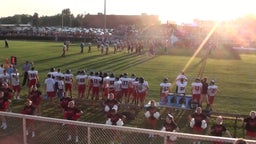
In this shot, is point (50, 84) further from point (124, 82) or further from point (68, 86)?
point (124, 82)

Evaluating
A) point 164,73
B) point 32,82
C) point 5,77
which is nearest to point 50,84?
point 32,82

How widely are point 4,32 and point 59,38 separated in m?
12.5

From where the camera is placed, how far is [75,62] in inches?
1328

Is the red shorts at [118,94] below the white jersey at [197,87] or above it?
below

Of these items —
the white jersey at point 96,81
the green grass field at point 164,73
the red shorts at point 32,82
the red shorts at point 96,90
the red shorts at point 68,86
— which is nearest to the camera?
the green grass field at point 164,73

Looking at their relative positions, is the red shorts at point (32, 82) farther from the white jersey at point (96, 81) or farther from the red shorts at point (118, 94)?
the red shorts at point (118, 94)

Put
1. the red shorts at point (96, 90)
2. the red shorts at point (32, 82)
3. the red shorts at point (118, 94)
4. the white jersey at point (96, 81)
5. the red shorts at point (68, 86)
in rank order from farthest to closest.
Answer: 1. the red shorts at point (32, 82)
2. the red shorts at point (68, 86)
3. the red shorts at point (96, 90)
4. the white jersey at point (96, 81)
5. the red shorts at point (118, 94)

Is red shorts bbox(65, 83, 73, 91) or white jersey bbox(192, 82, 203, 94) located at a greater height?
white jersey bbox(192, 82, 203, 94)

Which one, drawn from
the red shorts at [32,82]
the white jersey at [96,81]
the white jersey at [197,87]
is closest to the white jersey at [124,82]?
the white jersey at [96,81]

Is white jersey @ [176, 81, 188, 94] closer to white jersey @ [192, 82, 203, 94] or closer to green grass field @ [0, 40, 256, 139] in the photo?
white jersey @ [192, 82, 203, 94]

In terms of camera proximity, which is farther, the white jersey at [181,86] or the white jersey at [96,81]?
the white jersey at [96,81]

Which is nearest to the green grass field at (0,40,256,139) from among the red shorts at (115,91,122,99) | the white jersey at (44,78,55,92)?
the white jersey at (44,78,55,92)

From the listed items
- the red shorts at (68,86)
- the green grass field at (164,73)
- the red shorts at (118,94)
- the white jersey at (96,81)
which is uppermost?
the white jersey at (96,81)

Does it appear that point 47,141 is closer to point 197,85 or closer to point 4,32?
point 197,85
